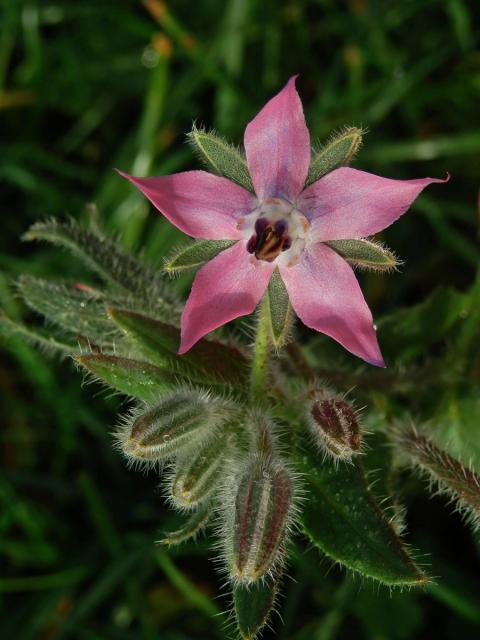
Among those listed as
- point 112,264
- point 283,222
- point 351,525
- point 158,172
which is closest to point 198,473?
point 351,525

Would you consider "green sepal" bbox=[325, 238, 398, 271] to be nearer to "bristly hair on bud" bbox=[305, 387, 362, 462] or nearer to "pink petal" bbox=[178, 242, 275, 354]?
"pink petal" bbox=[178, 242, 275, 354]

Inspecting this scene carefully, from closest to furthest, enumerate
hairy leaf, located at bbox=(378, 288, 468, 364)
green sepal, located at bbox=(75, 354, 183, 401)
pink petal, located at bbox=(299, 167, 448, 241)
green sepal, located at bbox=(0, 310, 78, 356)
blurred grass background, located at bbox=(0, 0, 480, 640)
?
pink petal, located at bbox=(299, 167, 448, 241) < green sepal, located at bbox=(75, 354, 183, 401) < green sepal, located at bbox=(0, 310, 78, 356) < hairy leaf, located at bbox=(378, 288, 468, 364) < blurred grass background, located at bbox=(0, 0, 480, 640)

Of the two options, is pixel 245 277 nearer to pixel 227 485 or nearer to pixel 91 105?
pixel 227 485

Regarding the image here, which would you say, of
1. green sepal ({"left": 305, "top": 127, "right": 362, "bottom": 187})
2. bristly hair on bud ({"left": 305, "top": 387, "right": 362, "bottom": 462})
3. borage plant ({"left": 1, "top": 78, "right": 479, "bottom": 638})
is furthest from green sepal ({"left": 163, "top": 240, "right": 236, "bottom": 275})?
bristly hair on bud ({"left": 305, "top": 387, "right": 362, "bottom": 462})

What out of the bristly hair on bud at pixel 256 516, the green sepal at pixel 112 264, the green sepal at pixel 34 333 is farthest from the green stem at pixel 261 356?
the green sepal at pixel 34 333

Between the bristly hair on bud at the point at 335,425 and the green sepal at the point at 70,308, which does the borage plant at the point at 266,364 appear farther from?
the green sepal at the point at 70,308

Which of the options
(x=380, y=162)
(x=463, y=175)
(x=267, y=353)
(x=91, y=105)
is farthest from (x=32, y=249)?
(x=267, y=353)
